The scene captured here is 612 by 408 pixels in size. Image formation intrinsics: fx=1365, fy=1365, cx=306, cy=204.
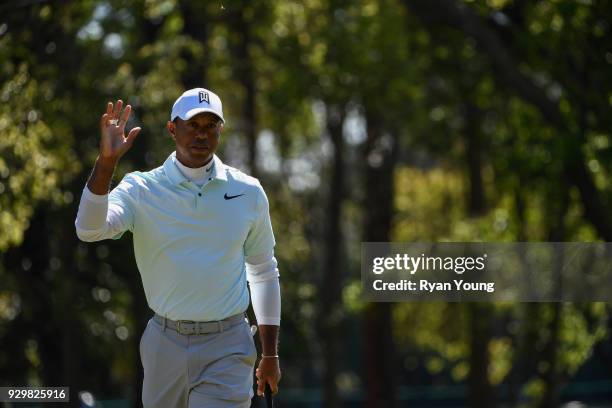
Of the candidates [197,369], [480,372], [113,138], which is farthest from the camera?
[480,372]

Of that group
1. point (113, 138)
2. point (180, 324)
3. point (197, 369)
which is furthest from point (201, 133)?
point (197, 369)

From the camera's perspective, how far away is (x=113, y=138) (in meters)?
5.55

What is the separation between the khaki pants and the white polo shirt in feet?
0.33

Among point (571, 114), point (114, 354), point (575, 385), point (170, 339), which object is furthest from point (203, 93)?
point (575, 385)

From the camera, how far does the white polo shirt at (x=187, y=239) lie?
5.93m

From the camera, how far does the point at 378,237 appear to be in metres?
28.0

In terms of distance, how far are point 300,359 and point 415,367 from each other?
80.9 feet

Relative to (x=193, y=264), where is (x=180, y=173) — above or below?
above

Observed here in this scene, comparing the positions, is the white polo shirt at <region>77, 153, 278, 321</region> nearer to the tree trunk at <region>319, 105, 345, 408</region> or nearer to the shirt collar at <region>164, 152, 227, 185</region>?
the shirt collar at <region>164, 152, 227, 185</region>

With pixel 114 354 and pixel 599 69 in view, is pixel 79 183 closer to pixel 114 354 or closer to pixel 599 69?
pixel 114 354

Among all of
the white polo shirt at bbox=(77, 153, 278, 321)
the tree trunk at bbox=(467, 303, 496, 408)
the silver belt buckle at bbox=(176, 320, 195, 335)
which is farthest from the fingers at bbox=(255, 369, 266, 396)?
the tree trunk at bbox=(467, 303, 496, 408)

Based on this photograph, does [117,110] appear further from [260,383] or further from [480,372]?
[480,372]

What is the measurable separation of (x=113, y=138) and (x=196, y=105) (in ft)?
1.76

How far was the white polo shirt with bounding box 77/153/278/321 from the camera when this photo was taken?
5934 millimetres
